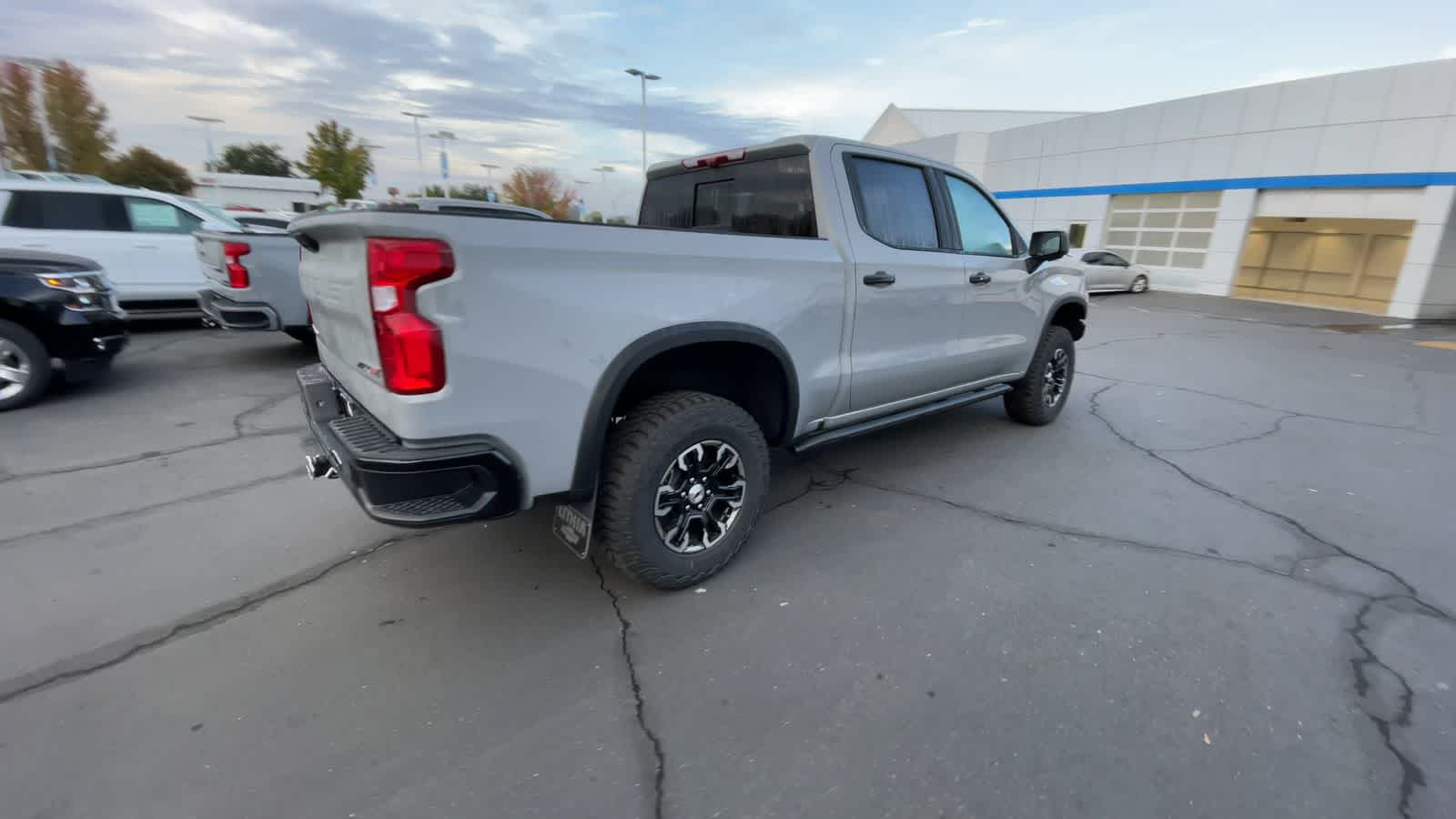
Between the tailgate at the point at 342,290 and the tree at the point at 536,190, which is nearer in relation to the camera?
the tailgate at the point at 342,290

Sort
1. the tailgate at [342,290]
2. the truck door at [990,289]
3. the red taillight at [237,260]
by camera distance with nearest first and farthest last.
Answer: the tailgate at [342,290] < the truck door at [990,289] < the red taillight at [237,260]

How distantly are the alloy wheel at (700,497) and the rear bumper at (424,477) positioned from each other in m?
0.70

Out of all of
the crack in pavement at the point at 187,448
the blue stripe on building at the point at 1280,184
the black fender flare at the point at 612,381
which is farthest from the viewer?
the blue stripe on building at the point at 1280,184

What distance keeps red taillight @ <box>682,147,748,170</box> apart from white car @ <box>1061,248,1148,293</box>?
17416 mm

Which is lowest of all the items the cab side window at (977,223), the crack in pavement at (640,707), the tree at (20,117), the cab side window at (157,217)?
the crack in pavement at (640,707)

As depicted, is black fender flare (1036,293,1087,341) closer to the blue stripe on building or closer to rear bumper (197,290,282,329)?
rear bumper (197,290,282,329)

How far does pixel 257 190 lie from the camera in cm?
5112

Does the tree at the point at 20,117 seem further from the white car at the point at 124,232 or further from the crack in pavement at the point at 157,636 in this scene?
the crack in pavement at the point at 157,636

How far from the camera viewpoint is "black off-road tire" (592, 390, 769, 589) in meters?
2.61

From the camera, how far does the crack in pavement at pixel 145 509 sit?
3.35m

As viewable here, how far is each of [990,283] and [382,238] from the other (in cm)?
376

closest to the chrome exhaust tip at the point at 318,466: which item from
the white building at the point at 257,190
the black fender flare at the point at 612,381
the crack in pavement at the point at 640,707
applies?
the black fender flare at the point at 612,381

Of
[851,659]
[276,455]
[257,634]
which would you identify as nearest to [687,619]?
[851,659]

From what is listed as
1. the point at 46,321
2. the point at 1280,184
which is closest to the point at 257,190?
the point at 46,321
